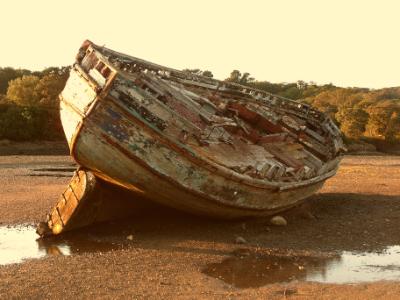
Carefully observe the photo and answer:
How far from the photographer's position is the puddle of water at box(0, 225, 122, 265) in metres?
9.17

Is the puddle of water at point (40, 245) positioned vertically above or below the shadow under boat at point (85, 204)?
below

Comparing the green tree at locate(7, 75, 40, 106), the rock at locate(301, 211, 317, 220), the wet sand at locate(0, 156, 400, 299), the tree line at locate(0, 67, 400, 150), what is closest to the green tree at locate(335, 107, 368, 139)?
the tree line at locate(0, 67, 400, 150)

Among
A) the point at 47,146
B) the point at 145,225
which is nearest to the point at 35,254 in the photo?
the point at 145,225

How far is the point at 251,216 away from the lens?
10.9 meters

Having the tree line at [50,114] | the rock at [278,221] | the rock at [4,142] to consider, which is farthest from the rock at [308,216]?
the rock at [4,142]

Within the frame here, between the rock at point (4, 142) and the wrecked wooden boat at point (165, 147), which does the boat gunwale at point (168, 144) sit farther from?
the rock at point (4, 142)

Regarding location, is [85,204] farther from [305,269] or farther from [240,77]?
[240,77]

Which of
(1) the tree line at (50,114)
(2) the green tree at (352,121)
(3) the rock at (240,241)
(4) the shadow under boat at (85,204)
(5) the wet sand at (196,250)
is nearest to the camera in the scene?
(5) the wet sand at (196,250)

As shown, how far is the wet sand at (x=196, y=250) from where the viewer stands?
7164mm

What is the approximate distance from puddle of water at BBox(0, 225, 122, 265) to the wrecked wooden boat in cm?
39

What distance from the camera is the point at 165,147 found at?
8.95m

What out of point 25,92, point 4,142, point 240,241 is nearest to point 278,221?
point 240,241

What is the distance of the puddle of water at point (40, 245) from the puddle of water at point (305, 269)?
2.33 meters

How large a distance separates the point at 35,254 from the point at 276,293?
4449 mm
